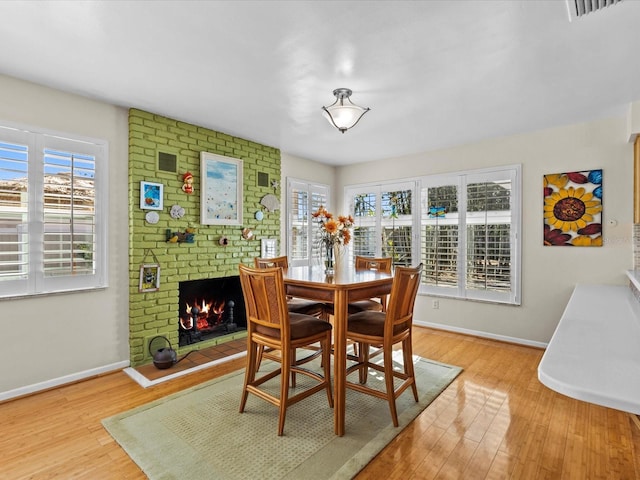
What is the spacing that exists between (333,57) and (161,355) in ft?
9.65

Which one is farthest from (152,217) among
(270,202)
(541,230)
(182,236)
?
(541,230)

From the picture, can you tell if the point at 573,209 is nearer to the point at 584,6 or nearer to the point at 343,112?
the point at 584,6

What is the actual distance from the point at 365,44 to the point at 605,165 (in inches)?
119

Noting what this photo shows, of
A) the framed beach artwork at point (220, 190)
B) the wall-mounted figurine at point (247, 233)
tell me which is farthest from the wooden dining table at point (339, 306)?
the wall-mounted figurine at point (247, 233)

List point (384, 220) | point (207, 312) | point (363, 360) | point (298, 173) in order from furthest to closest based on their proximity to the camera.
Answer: point (384, 220), point (298, 173), point (207, 312), point (363, 360)

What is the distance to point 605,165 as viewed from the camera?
11.4 feet

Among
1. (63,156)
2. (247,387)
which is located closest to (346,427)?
(247,387)

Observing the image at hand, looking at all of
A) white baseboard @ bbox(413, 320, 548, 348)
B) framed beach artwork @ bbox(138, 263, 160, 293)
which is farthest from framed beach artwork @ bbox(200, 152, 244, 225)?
white baseboard @ bbox(413, 320, 548, 348)

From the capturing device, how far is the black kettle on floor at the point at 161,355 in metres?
3.16

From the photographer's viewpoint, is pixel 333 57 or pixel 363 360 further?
pixel 363 360

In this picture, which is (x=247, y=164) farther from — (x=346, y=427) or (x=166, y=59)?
(x=346, y=427)

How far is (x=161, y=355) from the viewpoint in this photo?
3164 mm

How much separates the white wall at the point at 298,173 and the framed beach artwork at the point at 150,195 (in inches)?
68.7

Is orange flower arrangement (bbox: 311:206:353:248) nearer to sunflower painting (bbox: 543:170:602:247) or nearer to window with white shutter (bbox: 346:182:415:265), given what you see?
window with white shutter (bbox: 346:182:415:265)
